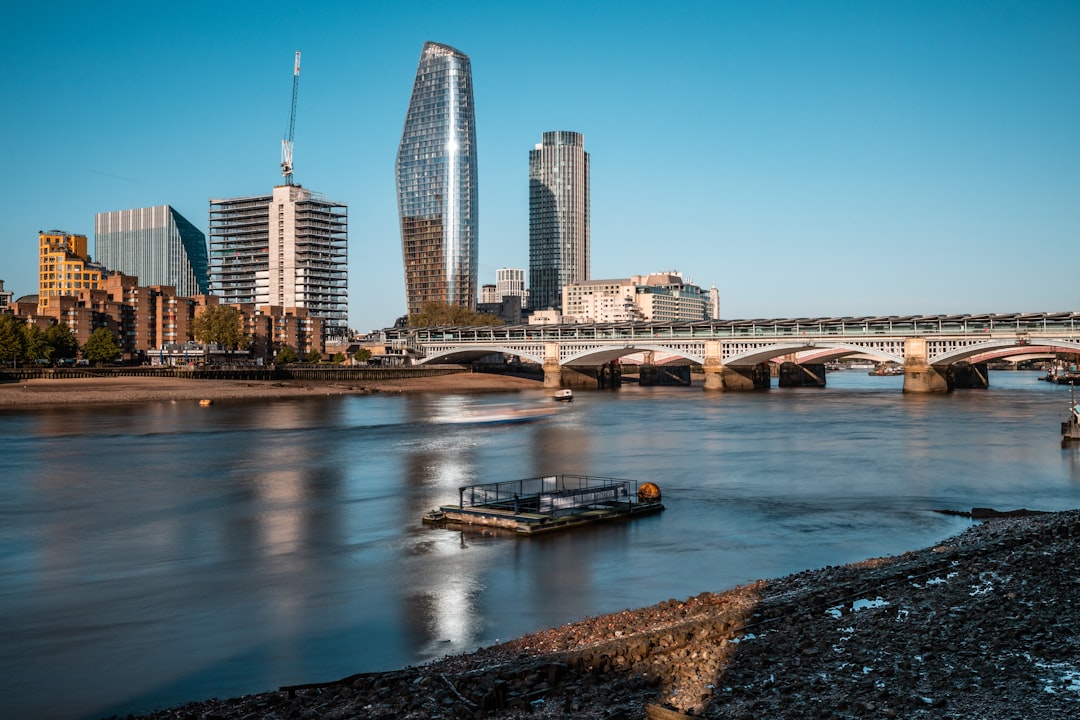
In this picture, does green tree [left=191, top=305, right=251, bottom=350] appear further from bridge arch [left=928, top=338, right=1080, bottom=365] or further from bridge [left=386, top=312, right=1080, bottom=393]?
bridge arch [left=928, top=338, right=1080, bottom=365]

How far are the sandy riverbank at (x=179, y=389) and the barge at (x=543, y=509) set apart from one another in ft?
254

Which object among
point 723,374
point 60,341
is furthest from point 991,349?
point 60,341

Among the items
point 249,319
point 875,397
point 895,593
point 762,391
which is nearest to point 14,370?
point 249,319

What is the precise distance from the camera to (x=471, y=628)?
60.8ft

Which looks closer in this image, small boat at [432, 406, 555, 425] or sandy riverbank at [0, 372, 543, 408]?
small boat at [432, 406, 555, 425]

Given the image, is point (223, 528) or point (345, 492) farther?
point (345, 492)

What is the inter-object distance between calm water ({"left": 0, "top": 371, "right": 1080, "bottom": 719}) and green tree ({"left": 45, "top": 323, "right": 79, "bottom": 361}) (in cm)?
7524

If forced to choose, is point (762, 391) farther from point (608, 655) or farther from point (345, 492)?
point (608, 655)

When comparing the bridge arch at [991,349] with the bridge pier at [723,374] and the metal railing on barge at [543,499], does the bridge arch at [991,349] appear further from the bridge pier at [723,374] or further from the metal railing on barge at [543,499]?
the metal railing on barge at [543,499]

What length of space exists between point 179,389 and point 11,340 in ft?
96.9

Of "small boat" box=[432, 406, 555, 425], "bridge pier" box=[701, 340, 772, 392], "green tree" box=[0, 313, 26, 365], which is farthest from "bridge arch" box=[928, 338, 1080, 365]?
"green tree" box=[0, 313, 26, 365]

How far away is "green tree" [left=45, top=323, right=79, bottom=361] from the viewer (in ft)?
443

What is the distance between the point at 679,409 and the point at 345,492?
58499 mm

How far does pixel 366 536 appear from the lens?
2872cm
